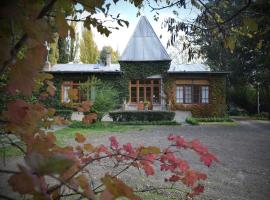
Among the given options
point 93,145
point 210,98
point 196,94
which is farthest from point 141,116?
point 93,145

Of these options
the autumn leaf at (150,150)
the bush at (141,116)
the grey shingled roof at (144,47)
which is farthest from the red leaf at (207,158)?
the grey shingled roof at (144,47)

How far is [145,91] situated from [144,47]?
362 centimetres

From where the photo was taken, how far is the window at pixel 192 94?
76.1 feet

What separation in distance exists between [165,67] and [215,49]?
29.4 feet

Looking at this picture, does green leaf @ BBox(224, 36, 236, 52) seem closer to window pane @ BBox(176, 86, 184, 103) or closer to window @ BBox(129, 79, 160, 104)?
window @ BBox(129, 79, 160, 104)

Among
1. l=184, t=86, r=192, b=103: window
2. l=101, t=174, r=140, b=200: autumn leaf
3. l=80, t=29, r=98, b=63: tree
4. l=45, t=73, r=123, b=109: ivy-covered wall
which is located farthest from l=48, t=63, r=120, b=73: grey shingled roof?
l=101, t=174, r=140, b=200: autumn leaf

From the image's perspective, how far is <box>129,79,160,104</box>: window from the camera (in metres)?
23.4

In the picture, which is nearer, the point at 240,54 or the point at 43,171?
the point at 43,171

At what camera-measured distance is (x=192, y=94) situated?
76.2 feet

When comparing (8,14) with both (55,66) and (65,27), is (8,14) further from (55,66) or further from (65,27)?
(55,66)

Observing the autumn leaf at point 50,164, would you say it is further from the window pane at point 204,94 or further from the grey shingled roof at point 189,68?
the window pane at point 204,94

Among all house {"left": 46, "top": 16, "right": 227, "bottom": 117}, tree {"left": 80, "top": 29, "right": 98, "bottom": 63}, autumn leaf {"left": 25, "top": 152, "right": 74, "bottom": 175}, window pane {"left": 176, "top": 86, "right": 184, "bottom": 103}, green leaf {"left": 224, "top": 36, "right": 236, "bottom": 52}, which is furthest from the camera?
tree {"left": 80, "top": 29, "right": 98, "bottom": 63}

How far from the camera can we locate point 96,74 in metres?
23.7

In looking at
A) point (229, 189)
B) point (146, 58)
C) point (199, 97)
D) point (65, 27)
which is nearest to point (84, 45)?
point (146, 58)
